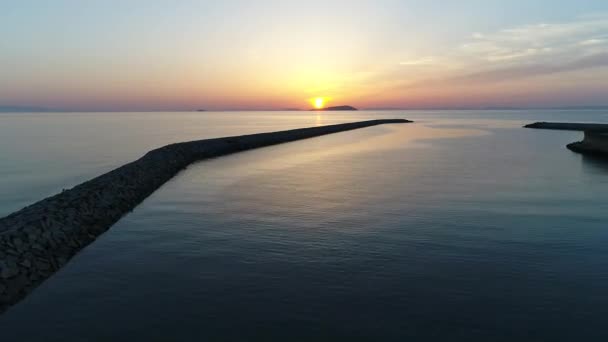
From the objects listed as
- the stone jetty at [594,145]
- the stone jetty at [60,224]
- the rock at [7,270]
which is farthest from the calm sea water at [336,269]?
the stone jetty at [594,145]

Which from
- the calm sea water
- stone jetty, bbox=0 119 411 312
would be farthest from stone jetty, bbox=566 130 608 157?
stone jetty, bbox=0 119 411 312

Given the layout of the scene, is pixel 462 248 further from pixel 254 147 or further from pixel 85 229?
pixel 254 147

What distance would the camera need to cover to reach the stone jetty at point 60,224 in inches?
474

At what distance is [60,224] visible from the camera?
627 inches

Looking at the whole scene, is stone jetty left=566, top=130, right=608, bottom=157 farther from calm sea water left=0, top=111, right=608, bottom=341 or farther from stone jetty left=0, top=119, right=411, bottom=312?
stone jetty left=0, top=119, right=411, bottom=312

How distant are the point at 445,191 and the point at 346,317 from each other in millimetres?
19204

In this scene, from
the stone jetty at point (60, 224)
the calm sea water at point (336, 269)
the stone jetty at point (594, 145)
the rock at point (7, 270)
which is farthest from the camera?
the stone jetty at point (594, 145)

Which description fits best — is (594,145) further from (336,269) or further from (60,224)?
(60,224)

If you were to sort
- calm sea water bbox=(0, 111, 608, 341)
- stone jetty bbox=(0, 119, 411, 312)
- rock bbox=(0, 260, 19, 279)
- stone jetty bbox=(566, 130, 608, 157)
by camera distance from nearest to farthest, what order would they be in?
calm sea water bbox=(0, 111, 608, 341)
rock bbox=(0, 260, 19, 279)
stone jetty bbox=(0, 119, 411, 312)
stone jetty bbox=(566, 130, 608, 157)

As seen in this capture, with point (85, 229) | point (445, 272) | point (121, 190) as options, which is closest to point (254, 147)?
point (121, 190)

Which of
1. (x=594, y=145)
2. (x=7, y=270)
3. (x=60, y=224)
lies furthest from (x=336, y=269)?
(x=594, y=145)

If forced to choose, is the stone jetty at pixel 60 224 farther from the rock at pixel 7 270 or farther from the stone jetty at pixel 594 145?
the stone jetty at pixel 594 145

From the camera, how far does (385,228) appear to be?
58.7 feet

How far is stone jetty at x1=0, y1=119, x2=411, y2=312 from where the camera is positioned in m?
12.0
